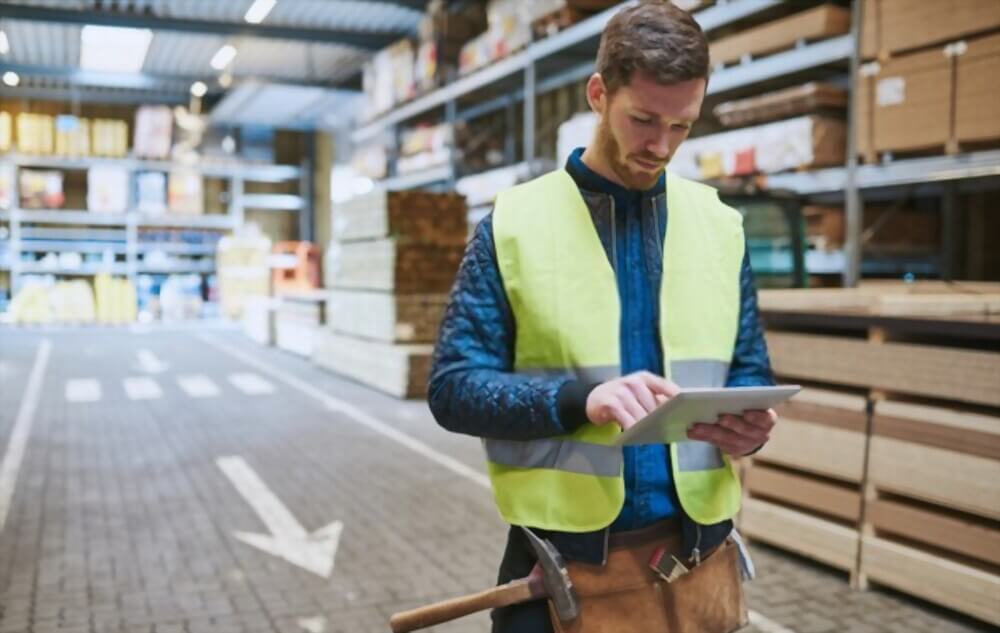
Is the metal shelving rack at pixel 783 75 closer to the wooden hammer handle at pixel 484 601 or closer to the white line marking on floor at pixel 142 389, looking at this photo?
the wooden hammer handle at pixel 484 601

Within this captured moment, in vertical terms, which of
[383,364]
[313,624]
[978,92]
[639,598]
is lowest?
[313,624]

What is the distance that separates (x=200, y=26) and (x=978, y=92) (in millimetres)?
13917

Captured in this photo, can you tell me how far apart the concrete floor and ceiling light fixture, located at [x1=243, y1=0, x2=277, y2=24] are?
8186 millimetres

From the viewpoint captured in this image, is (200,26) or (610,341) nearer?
(610,341)

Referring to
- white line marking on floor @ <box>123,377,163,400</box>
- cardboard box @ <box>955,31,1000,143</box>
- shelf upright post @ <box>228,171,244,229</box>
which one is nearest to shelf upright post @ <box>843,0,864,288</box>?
cardboard box @ <box>955,31,1000,143</box>

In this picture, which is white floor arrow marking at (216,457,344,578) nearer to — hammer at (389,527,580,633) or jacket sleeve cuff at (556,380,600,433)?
hammer at (389,527,580,633)

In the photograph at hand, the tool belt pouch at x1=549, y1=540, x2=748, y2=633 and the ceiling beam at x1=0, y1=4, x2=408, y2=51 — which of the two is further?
the ceiling beam at x1=0, y1=4, x2=408, y2=51

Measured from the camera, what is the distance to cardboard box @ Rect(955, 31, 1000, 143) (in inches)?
230

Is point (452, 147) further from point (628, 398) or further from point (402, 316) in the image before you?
point (628, 398)

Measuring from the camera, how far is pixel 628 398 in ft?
4.61

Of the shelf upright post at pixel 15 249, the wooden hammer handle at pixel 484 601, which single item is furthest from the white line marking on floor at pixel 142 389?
the shelf upright post at pixel 15 249

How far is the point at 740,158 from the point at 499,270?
22.0 feet

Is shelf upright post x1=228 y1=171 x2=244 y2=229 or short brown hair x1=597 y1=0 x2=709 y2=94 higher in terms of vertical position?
shelf upright post x1=228 y1=171 x2=244 y2=229

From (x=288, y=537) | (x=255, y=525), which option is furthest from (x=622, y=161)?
(x=255, y=525)
